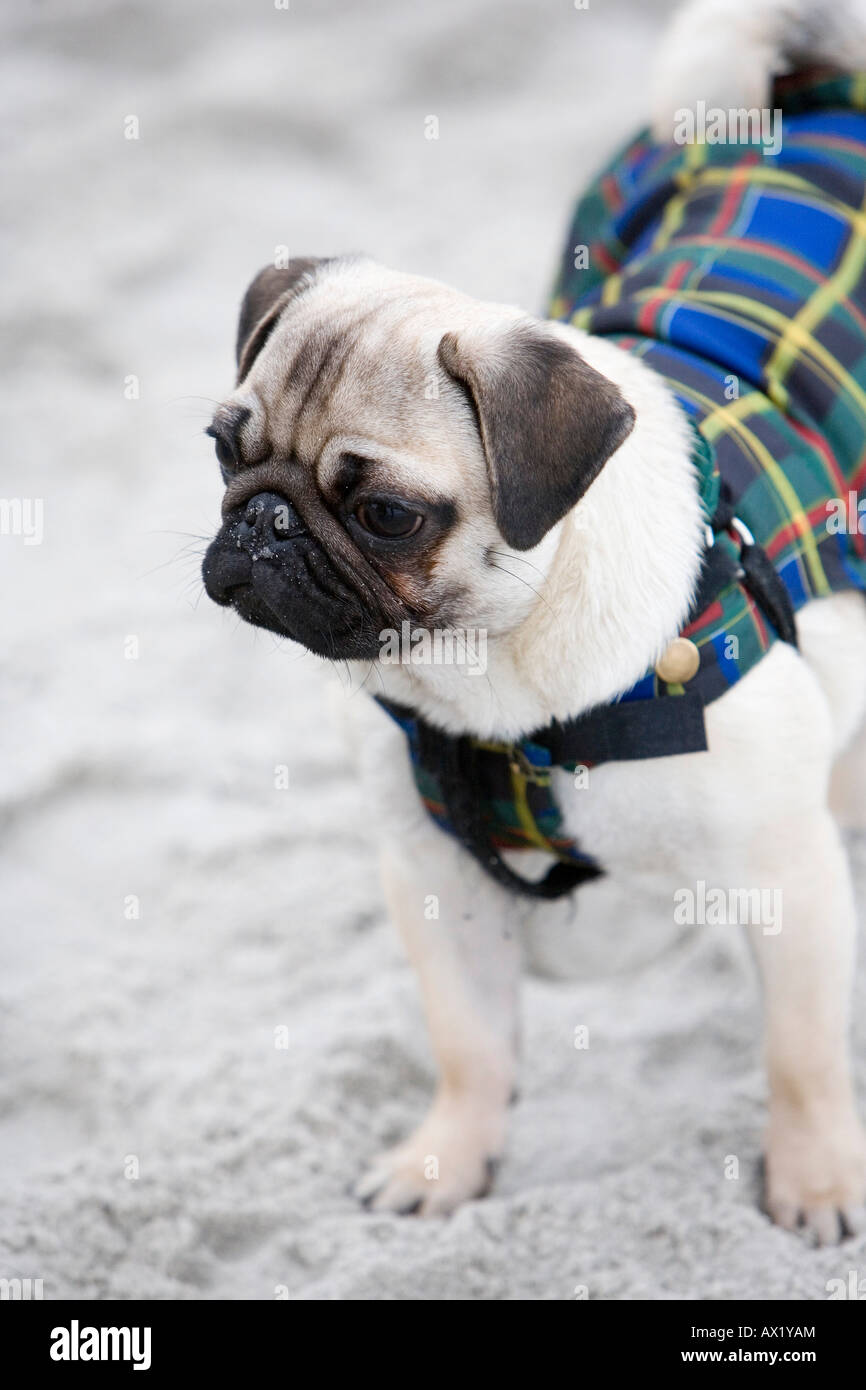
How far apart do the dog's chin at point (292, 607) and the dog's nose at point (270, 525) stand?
3cm

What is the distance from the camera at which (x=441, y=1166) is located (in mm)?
2627

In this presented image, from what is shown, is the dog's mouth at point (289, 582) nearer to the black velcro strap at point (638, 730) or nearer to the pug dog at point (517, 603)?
the pug dog at point (517, 603)

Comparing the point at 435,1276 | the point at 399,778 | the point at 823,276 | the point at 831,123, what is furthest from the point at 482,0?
the point at 435,1276

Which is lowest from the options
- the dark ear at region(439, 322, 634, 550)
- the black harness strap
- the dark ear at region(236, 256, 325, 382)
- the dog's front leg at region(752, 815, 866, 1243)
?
the dog's front leg at region(752, 815, 866, 1243)

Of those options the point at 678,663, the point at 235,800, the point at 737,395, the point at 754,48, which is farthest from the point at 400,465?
the point at 235,800

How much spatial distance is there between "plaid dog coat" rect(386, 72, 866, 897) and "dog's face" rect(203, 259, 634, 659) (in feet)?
0.95

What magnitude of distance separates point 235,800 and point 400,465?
6.13 feet

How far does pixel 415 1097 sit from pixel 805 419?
1.60 metres

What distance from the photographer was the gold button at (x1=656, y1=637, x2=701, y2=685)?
6.59 ft

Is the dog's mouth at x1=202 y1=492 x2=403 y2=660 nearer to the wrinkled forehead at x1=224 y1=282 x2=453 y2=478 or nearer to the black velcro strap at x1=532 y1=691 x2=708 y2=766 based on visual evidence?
the wrinkled forehead at x1=224 y1=282 x2=453 y2=478

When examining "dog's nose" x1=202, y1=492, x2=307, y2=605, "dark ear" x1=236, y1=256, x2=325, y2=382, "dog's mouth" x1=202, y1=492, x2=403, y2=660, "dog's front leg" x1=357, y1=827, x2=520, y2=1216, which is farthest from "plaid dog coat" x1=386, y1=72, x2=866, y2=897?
"dark ear" x1=236, y1=256, x2=325, y2=382

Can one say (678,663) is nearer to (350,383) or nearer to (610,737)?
(610,737)

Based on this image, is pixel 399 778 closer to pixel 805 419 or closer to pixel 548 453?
pixel 548 453

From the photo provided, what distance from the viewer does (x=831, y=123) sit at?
2863mm
